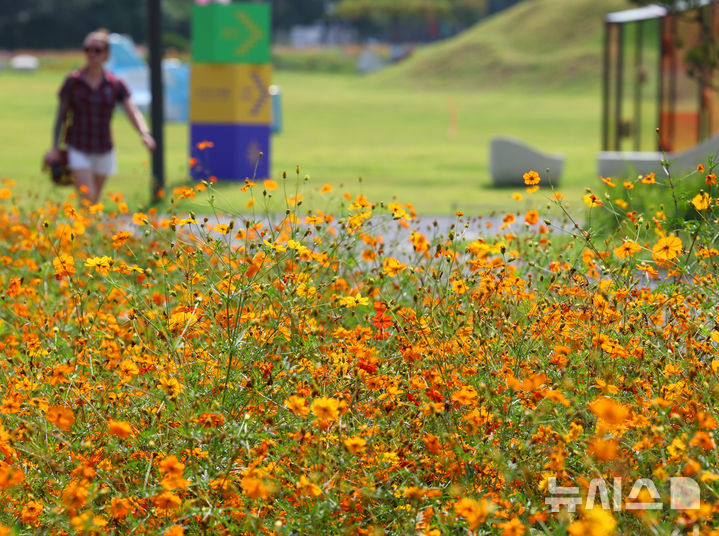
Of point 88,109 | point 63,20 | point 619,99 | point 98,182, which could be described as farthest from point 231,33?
point 63,20

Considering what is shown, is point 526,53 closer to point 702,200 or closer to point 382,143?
point 382,143

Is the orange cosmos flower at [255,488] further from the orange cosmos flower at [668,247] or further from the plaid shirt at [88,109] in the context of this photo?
the plaid shirt at [88,109]

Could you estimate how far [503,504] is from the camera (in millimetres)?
2928

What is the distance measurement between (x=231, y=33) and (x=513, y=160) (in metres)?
4.24

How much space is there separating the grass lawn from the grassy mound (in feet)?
28.4

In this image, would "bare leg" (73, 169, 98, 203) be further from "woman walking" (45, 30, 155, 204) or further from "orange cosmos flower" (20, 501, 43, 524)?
"orange cosmos flower" (20, 501, 43, 524)

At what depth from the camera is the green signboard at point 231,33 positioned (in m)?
15.0

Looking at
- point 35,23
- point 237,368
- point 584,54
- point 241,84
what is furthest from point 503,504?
point 35,23

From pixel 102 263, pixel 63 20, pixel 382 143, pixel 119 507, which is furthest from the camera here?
pixel 63 20

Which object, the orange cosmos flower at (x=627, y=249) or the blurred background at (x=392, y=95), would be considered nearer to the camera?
the orange cosmos flower at (x=627, y=249)

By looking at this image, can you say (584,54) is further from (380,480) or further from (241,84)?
(380,480)

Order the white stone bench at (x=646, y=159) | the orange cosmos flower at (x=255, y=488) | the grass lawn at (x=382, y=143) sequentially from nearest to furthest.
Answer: the orange cosmos flower at (x=255, y=488) → the white stone bench at (x=646, y=159) → the grass lawn at (x=382, y=143)

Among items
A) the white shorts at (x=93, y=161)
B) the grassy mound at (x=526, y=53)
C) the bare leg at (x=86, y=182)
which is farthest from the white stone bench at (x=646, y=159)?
the grassy mound at (x=526, y=53)

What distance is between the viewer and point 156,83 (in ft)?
38.2
